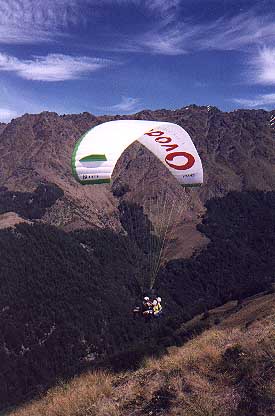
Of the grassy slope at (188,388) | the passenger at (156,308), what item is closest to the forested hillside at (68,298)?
the passenger at (156,308)

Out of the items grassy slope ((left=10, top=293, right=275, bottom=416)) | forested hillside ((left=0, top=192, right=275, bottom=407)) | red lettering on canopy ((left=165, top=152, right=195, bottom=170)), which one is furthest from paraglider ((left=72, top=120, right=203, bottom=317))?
forested hillside ((left=0, top=192, right=275, bottom=407))

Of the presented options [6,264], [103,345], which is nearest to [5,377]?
[103,345]

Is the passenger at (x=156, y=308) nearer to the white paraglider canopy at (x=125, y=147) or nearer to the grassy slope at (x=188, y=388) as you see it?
the white paraglider canopy at (x=125, y=147)

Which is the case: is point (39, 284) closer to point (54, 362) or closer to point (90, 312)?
point (90, 312)

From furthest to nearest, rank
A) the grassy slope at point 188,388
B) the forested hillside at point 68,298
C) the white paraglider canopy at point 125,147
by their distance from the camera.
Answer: the forested hillside at point 68,298
the white paraglider canopy at point 125,147
the grassy slope at point 188,388

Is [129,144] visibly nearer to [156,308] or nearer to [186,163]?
[186,163]

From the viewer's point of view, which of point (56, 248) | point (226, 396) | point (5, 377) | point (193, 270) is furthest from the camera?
point (193, 270)
